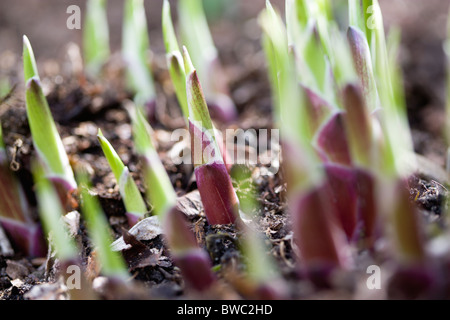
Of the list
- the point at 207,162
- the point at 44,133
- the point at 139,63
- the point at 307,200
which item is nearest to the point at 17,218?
the point at 44,133

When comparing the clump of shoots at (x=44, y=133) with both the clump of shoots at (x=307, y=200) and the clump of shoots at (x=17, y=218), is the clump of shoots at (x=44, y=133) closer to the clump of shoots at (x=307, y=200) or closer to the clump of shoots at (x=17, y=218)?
the clump of shoots at (x=17, y=218)

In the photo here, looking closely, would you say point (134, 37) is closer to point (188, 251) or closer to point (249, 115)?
point (249, 115)

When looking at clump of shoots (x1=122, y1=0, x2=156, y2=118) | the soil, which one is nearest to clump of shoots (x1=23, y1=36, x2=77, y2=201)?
the soil

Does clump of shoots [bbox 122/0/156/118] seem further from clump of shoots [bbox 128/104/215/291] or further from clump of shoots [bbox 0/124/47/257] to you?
clump of shoots [bbox 128/104/215/291]

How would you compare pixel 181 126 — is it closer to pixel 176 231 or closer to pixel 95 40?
pixel 95 40

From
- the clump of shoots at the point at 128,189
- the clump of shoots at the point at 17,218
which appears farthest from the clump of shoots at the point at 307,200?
the clump of shoots at the point at 17,218

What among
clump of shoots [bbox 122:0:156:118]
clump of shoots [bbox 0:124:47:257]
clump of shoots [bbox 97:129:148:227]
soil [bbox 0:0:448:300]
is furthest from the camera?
clump of shoots [bbox 122:0:156:118]
